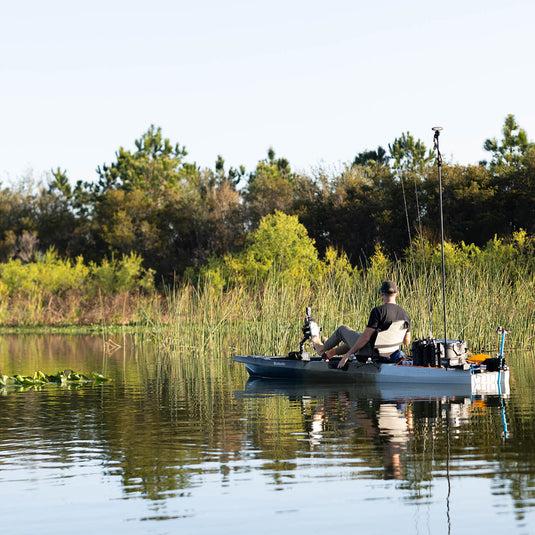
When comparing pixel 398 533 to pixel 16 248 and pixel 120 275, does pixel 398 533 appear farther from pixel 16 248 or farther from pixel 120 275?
pixel 16 248

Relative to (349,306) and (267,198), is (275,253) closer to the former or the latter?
(267,198)

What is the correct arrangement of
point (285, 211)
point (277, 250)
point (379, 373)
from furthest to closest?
1. point (285, 211)
2. point (277, 250)
3. point (379, 373)

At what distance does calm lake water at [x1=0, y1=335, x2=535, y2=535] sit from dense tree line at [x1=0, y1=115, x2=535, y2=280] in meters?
22.2

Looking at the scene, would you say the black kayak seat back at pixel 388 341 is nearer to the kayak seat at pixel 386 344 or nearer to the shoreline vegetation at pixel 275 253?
the kayak seat at pixel 386 344

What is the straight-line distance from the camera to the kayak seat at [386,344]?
1472 cm

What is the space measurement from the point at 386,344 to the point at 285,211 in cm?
3540

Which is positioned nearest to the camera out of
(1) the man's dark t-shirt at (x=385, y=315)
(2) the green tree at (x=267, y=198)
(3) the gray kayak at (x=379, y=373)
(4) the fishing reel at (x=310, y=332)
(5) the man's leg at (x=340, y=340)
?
(3) the gray kayak at (x=379, y=373)

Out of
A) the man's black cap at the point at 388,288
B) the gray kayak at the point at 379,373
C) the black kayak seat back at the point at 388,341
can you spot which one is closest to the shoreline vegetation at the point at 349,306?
the black kayak seat back at the point at 388,341

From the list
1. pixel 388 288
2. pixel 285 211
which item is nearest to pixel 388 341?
pixel 388 288

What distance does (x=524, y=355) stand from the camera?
67.0 ft

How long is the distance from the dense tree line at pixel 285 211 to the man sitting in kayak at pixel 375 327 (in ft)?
63.8

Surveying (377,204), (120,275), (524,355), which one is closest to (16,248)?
(120,275)

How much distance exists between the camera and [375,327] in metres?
14.7

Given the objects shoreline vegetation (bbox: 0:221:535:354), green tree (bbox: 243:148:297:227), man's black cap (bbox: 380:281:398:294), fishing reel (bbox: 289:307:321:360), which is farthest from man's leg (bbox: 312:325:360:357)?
green tree (bbox: 243:148:297:227)
